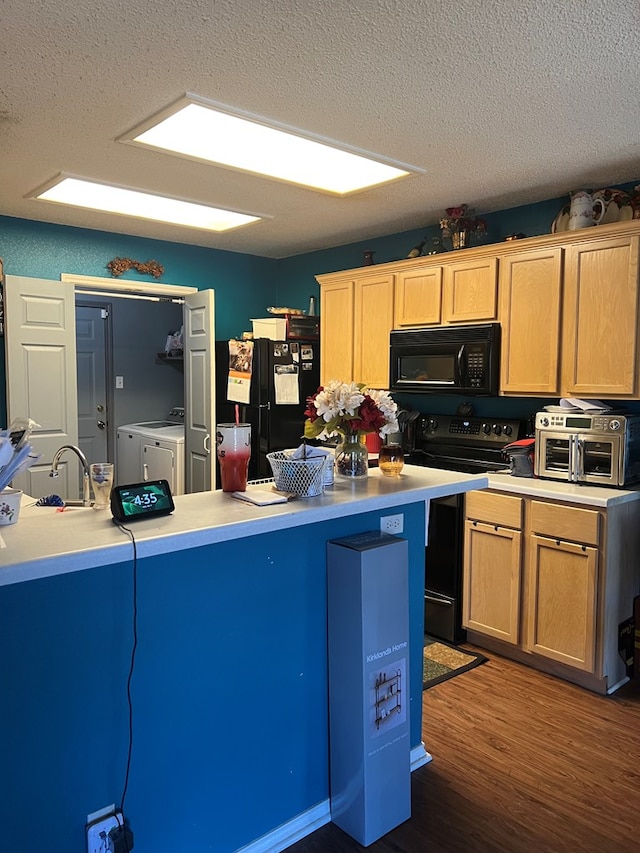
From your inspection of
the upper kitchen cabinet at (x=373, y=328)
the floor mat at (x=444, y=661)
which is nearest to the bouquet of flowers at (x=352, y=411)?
the floor mat at (x=444, y=661)

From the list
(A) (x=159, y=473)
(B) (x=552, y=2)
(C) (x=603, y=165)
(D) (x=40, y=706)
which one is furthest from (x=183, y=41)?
(A) (x=159, y=473)

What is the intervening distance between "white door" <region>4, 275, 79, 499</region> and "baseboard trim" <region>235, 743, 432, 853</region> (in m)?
2.76

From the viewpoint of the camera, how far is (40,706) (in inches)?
57.7

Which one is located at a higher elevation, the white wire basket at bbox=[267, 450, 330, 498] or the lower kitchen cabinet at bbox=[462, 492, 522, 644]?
the white wire basket at bbox=[267, 450, 330, 498]

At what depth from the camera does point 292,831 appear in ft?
6.46

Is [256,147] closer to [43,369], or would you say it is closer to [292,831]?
[43,369]

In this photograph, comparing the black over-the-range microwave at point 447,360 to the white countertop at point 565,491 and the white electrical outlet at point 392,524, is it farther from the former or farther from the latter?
the white electrical outlet at point 392,524

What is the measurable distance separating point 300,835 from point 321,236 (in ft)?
12.5

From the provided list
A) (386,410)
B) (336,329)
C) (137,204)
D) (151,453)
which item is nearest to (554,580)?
(386,410)

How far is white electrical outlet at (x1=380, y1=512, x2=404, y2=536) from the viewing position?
2217mm

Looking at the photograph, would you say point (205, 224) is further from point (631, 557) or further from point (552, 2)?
point (631, 557)

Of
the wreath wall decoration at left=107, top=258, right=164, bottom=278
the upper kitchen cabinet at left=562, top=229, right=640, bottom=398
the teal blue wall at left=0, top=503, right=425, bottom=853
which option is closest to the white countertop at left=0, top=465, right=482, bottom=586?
the teal blue wall at left=0, top=503, right=425, bottom=853

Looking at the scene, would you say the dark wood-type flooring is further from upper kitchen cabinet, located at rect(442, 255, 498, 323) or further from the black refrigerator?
the black refrigerator

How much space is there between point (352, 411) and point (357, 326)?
2302 mm
